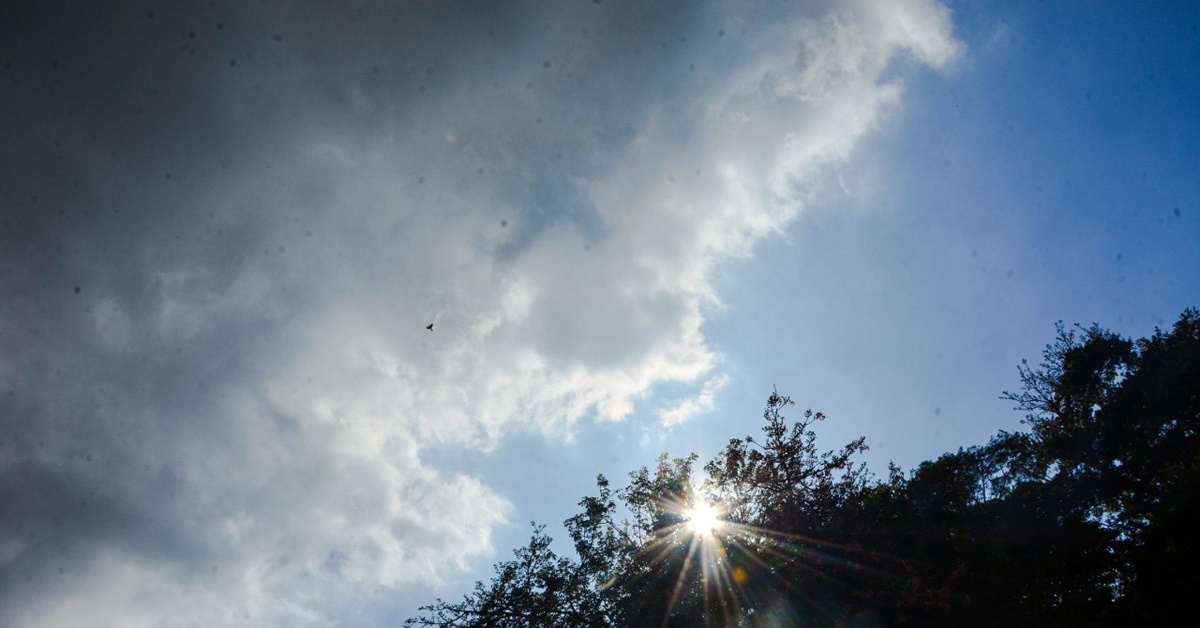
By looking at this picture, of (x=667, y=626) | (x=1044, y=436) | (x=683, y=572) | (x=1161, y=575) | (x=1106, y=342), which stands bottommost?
(x=1161, y=575)

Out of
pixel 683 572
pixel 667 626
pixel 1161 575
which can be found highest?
pixel 683 572

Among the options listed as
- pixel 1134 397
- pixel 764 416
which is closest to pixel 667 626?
pixel 764 416

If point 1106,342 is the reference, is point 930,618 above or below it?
below

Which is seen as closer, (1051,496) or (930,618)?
(930,618)

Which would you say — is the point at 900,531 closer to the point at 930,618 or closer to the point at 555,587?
the point at 930,618

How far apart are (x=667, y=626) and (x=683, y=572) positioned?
69.5 inches

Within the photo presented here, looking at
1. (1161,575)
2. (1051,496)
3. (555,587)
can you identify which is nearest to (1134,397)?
(1051,496)

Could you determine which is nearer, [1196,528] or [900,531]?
[1196,528]

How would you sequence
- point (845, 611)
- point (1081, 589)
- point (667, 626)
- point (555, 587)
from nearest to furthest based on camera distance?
point (845, 611) < point (667, 626) < point (1081, 589) < point (555, 587)

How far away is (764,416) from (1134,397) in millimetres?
16589

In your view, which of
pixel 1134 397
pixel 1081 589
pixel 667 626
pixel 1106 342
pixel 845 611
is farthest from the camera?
pixel 1106 342

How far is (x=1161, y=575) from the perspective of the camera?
19781 mm

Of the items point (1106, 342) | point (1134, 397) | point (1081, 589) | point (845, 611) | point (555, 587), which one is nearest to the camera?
point (845, 611)

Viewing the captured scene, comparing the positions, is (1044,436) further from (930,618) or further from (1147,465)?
(930,618)
